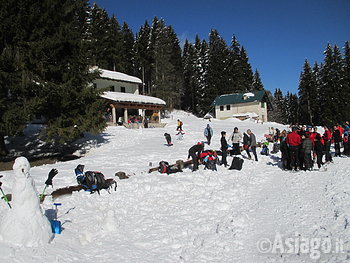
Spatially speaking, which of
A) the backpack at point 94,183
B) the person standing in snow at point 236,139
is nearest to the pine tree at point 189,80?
the person standing in snow at point 236,139

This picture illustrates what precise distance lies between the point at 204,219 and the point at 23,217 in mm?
4053

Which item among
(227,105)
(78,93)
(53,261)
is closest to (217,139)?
(78,93)

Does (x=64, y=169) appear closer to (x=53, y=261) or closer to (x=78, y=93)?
(x=78, y=93)

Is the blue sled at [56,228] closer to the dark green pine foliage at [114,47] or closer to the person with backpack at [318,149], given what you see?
the person with backpack at [318,149]

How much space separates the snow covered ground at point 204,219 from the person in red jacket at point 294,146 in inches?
29.9

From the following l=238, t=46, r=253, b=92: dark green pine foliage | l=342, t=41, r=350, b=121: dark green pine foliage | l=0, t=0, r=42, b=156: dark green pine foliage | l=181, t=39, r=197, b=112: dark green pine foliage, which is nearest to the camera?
l=0, t=0, r=42, b=156: dark green pine foliage

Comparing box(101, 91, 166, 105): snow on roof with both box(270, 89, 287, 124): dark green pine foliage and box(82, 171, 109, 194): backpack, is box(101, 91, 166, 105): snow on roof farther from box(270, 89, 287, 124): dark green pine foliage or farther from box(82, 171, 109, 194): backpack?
box(270, 89, 287, 124): dark green pine foliage

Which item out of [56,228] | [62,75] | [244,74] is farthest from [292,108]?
[56,228]

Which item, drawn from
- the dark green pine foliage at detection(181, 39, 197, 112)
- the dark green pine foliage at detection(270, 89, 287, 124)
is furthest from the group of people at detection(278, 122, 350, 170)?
the dark green pine foliage at detection(270, 89, 287, 124)

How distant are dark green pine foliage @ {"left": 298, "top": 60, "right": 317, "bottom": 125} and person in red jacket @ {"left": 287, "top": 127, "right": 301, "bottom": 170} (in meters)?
50.6

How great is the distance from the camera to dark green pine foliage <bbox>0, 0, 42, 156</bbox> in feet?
43.6

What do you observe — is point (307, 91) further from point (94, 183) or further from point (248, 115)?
point (94, 183)

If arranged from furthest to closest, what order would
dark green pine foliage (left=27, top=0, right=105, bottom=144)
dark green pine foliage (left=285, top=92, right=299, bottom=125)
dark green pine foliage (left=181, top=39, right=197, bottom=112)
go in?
dark green pine foliage (left=285, top=92, right=299, bottom=125) < dark green pine foliage (left=181, top=39, right=197, bottom=112) < dark green pine foliage (left=27, top=0, right=105, bottom=144)

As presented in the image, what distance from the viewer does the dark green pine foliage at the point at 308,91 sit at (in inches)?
2159
